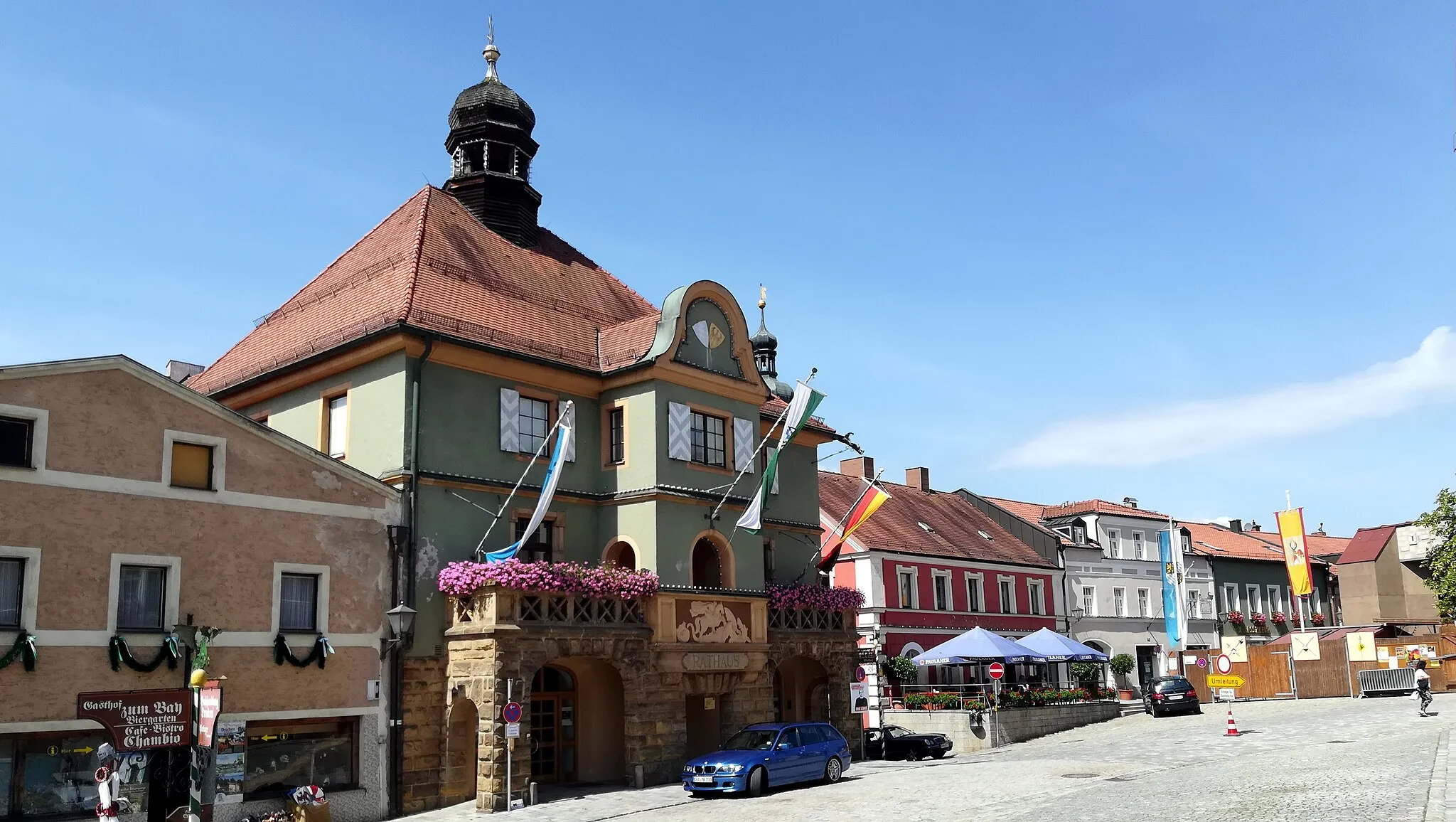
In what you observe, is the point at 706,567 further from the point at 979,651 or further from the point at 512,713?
the point at 979,651

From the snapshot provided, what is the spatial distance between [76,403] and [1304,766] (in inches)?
920

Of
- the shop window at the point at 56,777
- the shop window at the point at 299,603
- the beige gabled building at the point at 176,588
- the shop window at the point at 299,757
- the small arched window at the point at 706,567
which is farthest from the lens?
the small arched window at the point at 706,567

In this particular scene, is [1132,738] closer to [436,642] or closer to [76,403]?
[436,642]

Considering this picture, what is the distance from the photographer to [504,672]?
23.6 m

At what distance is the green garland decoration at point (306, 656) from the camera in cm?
2183

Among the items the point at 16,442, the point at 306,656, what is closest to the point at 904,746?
the point at 306,656

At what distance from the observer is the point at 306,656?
2233cm

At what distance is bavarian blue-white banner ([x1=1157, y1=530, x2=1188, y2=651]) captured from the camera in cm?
5228

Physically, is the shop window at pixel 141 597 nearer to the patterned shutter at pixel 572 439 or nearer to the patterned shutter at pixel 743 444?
the patterned shutter at pixel 572 439

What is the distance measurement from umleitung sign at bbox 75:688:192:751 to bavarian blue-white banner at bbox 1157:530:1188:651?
44082 millimetres

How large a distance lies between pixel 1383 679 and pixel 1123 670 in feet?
33.3

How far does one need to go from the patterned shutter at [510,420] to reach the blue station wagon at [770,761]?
7952 mm

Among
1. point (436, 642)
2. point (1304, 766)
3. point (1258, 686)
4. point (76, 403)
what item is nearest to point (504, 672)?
point (436, 642)

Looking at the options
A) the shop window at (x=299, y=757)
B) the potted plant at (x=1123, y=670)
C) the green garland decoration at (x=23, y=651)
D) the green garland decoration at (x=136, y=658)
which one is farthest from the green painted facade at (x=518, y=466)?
the potted plant at (x=1123, y=670)
